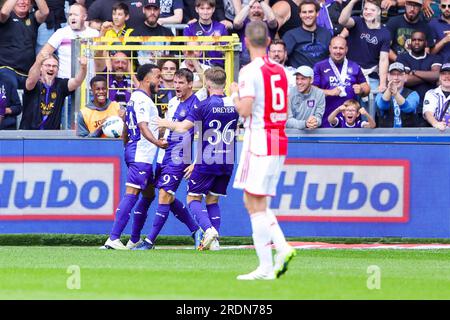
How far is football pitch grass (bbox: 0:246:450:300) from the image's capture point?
10219mm

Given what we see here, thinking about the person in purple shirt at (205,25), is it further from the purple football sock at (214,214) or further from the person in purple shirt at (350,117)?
the purple football sock at (214,214)

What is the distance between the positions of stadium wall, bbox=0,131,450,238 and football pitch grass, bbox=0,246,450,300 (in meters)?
1.99

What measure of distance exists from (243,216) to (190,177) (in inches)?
77.5

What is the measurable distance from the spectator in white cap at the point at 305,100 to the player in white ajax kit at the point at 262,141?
20.6 ft

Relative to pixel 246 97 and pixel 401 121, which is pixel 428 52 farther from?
pixel 246 97

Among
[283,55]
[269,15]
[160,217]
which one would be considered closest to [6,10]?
[269,15]

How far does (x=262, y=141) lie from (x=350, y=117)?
21.9ft

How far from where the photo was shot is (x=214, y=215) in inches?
630

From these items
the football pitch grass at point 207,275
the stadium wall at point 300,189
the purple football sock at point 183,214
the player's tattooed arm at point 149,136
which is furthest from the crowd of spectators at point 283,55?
the football pitch grass at point 207,275

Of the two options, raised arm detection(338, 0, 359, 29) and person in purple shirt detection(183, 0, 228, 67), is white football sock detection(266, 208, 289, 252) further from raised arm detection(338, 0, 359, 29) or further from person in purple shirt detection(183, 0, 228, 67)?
raised arm detection(338, 0, 359, 29)

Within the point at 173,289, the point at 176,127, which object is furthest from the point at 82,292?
the point at 176,127

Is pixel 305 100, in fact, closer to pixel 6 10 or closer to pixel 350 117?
pixel 350 117

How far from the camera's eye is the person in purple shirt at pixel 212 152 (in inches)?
608

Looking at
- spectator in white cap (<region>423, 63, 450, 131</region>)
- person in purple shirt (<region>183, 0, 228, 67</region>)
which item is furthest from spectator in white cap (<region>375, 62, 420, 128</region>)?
person in purple shirt (<region>183, 0, 228, 67</region>)
